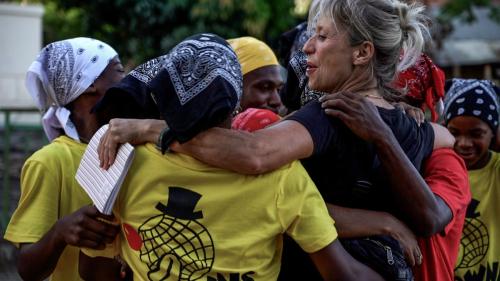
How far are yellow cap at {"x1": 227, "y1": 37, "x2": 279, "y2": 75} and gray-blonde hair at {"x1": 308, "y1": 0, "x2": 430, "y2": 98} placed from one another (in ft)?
3.43

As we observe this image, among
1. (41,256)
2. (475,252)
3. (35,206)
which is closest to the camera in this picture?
(41,256)

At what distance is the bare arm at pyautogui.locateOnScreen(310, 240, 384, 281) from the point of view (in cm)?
253

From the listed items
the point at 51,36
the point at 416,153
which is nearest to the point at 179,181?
the point at 416,153

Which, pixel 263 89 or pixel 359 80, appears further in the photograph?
pixel 263 89

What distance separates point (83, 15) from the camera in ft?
40.4

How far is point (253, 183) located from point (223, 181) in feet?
0.31

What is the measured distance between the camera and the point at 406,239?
2.70 m

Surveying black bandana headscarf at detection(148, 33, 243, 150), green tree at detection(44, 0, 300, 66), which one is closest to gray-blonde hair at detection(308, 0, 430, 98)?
black bandana headscarf at detection(148, 33, 243, 150)

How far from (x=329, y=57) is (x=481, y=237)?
Result: 5.80ft

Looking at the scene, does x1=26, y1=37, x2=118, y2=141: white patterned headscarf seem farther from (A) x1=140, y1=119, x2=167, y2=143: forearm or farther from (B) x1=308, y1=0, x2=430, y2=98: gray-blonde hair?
(B) x1=308, y1=0, x2=430, y2=98: gray-blonde hair

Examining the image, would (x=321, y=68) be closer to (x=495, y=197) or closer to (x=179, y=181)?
(x=179, y=181)

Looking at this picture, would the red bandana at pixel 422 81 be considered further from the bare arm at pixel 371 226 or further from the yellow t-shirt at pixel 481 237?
the yellow t-shirt at pixel 481 237

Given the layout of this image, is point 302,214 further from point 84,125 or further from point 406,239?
point 84,125

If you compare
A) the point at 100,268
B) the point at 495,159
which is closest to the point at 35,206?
the point at 100,268
